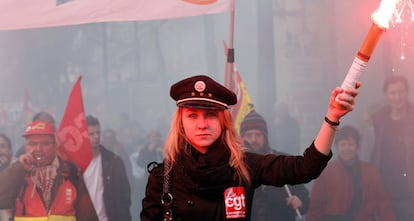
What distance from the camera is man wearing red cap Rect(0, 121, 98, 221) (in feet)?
10.7

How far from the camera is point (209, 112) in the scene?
189 cm

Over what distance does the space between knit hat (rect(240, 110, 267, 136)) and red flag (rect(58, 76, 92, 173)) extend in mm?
1059

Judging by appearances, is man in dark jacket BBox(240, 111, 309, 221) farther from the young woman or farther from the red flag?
the young woman

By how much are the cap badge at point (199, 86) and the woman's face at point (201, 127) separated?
0.08 metres

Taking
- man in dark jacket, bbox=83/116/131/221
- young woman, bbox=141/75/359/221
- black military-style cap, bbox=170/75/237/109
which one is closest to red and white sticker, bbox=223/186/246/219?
young woman, bbox=141/75/359/221

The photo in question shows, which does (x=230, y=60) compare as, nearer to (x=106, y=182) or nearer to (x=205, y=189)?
(x=106, y=182)

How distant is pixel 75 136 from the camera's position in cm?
330

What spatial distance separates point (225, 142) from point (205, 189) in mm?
210

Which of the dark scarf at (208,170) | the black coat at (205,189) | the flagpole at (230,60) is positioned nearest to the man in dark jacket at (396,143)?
the flagpole at (230,60)

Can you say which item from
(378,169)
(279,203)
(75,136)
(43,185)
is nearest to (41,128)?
(75,136)

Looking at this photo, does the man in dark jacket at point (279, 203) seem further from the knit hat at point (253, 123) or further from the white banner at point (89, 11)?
the white banner at point (89, 11)

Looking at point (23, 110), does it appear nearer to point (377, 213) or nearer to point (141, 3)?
point (141, 3)

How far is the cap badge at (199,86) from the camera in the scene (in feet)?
6.18

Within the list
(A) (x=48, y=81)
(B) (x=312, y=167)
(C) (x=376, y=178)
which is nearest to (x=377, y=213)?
(C) (x=376, y=178)
